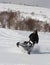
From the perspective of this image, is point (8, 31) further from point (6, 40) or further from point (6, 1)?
point (6, 1)

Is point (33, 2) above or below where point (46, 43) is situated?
below

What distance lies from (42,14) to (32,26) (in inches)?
262

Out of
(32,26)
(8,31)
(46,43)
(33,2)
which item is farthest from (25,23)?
(33,2)

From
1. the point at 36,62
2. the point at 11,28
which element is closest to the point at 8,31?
the point at 11,28

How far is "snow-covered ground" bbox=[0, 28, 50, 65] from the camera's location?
9672 millimetres

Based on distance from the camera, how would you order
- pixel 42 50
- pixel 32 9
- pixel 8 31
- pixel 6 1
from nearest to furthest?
pixel 42 50 < pixel 8 31 < pixel 32 9 < pixel 6 1

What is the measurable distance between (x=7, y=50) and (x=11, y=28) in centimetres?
684

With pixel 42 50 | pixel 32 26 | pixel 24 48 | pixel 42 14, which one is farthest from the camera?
pixel 42 14

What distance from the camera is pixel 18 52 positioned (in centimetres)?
1145

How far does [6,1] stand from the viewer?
30203 mm

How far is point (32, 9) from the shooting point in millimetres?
26688

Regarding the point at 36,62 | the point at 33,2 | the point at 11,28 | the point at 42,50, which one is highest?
the point at 36,62

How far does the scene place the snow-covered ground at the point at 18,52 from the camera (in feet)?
31.7

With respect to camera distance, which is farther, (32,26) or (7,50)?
(32,26)
